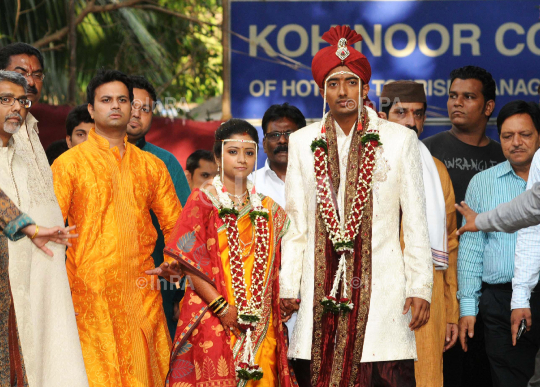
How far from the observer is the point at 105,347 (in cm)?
497

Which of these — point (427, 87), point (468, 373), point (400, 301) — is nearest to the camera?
point (400, 301)

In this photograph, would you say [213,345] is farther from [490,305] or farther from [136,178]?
[490,305]

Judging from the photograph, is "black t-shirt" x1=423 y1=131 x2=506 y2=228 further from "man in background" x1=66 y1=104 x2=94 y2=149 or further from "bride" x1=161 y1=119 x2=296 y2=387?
"man in background" x1=66 y1=104 x2=94 y2=149

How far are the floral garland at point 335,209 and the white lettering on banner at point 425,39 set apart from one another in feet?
11.5

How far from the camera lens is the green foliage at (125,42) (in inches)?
404

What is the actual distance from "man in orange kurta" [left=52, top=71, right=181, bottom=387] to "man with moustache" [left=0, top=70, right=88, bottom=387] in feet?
0.95

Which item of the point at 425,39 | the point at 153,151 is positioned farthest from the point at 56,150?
the point at 425,39

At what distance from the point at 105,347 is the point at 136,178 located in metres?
1.10

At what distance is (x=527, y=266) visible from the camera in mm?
5195

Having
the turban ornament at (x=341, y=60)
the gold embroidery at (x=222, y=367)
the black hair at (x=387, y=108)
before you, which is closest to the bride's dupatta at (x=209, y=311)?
the gold embroidery at (x=222, y=367)

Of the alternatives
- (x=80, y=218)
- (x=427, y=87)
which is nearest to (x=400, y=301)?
(x=80, y=218)

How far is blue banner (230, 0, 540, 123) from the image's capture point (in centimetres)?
783

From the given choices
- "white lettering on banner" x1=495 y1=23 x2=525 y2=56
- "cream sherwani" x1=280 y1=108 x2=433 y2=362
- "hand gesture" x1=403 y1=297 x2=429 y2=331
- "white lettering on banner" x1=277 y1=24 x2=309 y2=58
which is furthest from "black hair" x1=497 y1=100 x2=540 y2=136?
"white lettering on banner" x1=277 y1=24 x2=309 y2=58

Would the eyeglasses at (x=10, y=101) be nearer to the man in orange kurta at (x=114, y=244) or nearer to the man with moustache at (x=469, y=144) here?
the man in orange kurta at (x=114, y=244)
